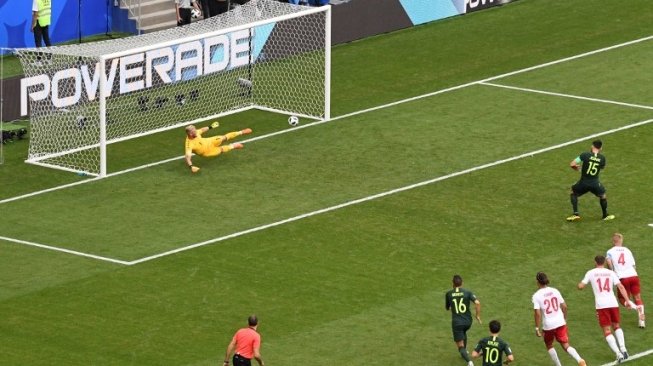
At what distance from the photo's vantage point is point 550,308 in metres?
29.3

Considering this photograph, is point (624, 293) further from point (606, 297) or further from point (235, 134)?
point (235, 134)

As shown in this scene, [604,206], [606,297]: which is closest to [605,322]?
[606,297]

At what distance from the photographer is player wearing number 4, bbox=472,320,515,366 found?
28172 millimetres

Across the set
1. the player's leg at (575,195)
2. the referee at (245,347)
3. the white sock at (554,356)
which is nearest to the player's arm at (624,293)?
the white sock at (554,356)

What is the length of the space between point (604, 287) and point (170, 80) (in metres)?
16.3

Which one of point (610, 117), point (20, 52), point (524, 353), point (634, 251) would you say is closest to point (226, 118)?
point (20, 52)

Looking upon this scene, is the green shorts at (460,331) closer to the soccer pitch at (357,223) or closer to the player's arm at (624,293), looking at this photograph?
the soccer pitch at (357,223)

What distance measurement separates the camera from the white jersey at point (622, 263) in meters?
31.5

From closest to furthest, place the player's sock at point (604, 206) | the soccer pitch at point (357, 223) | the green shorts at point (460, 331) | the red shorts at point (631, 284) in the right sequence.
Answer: the green shorts at point (460, 331)
the soccer pitch at point (357, 223)
the red shorts at point (631, 284)
the player's sock at point (604, 206)

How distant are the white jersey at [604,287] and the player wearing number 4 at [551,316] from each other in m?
1.05

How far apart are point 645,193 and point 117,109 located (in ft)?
41.5

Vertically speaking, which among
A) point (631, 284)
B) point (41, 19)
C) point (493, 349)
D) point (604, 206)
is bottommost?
point (493, 349)

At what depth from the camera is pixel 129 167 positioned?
41.4 metres

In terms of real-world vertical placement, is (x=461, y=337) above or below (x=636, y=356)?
above
